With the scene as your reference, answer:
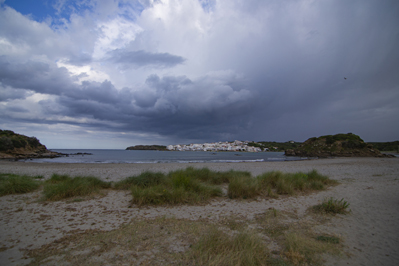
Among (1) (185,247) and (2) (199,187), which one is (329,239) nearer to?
(1) (185,247)

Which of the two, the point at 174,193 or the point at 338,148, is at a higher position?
the point at 338,148

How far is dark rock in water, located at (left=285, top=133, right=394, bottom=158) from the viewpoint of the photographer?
51422 millimetres

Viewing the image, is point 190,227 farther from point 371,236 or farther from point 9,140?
point 9,140

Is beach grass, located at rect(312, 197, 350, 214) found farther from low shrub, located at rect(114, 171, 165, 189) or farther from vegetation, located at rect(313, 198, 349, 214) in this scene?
low shrub, located at rect(114, 171, 165, 189)

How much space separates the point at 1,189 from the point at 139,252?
342 inches

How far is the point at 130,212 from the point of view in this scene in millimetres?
6281

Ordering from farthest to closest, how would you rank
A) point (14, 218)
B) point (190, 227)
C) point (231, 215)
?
point (231, 215), point (14, 218), point (190, 227)

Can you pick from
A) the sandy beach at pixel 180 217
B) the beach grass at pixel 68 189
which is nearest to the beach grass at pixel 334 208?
the sandy beach at pixel 180 217

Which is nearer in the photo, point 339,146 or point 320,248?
point 320,248

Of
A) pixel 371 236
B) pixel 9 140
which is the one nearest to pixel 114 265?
pixel 371 236

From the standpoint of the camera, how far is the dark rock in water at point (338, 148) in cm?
5142

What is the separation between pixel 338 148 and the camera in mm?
56812

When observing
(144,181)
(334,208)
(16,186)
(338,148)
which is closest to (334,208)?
(334,208)

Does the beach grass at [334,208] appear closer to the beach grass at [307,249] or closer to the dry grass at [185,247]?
the dry grass at [185,247]
